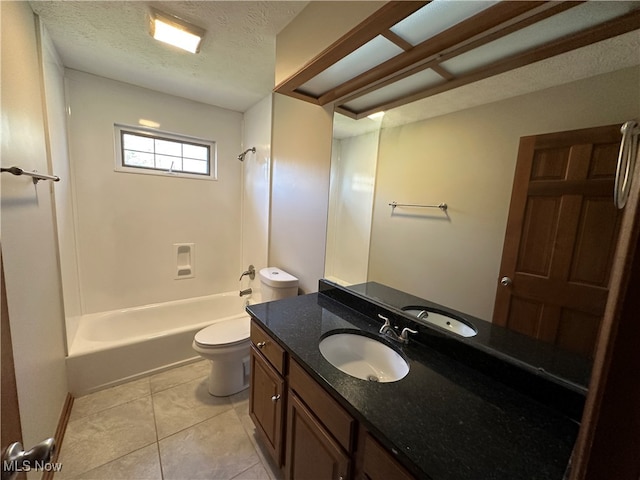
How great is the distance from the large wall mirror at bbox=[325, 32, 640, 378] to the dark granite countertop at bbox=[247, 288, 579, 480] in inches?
11.0

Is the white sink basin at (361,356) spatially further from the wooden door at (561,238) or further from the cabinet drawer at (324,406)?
the wooden door at (561,238)

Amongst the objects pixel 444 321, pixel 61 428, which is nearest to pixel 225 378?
pixel 61 428

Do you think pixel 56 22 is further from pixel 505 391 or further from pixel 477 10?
pixel 505 391

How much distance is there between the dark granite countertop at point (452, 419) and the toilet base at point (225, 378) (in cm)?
112

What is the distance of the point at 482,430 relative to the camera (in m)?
0.71

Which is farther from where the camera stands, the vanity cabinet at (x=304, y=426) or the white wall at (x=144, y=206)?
the white wall at (x=144, y=206)

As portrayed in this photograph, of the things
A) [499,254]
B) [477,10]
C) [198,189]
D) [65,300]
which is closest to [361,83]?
[477,10]

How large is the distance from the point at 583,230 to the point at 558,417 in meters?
0.56

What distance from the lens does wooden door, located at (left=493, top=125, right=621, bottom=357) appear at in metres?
0.75

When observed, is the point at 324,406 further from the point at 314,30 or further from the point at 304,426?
the point at 314,30

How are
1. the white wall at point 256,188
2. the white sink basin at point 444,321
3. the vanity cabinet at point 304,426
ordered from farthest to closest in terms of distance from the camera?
the white wall at point 256,188, the white sink basin at point 444,321, the vanity cabinet at point 304,426

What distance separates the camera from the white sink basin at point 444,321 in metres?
1.05

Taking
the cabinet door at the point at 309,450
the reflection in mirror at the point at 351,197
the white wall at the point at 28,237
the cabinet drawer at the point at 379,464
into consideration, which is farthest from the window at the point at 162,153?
the cabinet drawer at the point at 379,464

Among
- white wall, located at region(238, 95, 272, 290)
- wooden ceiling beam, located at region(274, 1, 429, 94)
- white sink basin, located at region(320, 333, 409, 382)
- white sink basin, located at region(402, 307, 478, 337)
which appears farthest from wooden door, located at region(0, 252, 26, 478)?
white wall, located at region(238, 95, 272, 290)
